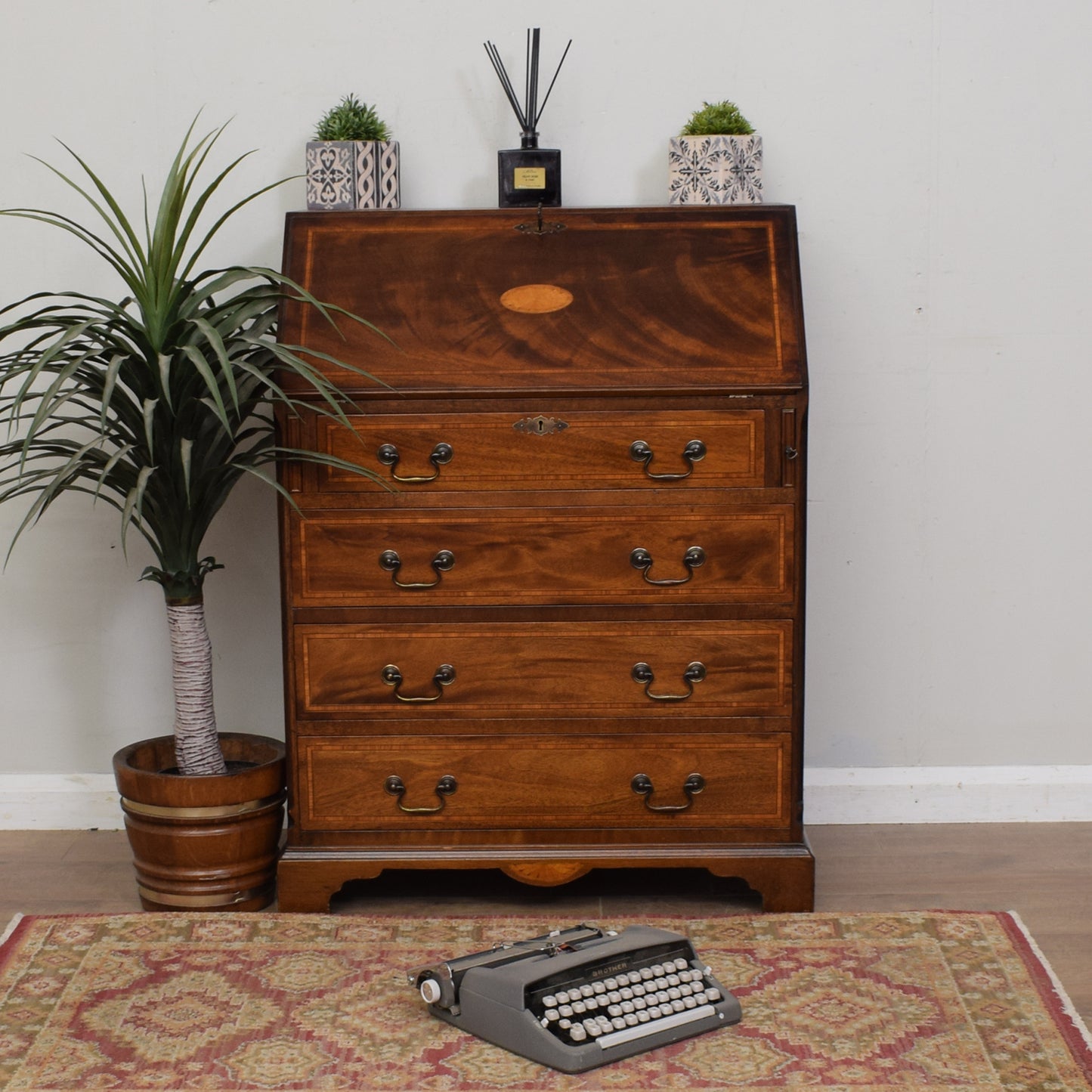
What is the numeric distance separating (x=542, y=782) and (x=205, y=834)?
2.24 ft

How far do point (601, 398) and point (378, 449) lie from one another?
440 millimetres

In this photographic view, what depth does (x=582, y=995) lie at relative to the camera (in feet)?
7.00

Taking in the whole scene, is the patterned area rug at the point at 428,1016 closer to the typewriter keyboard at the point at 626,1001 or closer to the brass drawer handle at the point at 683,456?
the typewriter keyboard at the point at 626,1001

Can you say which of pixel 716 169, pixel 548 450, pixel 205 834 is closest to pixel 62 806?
pixel 205 834

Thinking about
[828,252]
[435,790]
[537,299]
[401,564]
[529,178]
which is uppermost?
[529,178]

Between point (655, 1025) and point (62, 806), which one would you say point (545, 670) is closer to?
point (655, 1025)

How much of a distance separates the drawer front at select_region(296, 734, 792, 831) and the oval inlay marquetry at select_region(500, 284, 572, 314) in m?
0.85

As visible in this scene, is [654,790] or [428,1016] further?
[654,790]

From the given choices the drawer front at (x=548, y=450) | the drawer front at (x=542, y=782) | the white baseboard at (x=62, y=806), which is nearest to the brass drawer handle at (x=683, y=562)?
the drawer front at (x=548, y=450)

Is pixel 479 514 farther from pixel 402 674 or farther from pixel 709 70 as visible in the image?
pixel 709 70

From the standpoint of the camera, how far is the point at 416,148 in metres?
3.00

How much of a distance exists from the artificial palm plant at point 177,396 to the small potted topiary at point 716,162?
81cm

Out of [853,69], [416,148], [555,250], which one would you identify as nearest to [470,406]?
[555,250]

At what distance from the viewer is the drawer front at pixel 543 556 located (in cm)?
253
